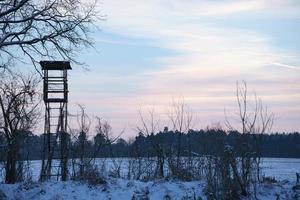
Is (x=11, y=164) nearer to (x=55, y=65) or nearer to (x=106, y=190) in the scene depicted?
(x=55, y=65)

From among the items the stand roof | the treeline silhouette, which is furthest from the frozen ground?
the stand roof

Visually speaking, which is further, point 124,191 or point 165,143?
point 165,143

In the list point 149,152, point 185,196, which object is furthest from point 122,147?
point 185,196

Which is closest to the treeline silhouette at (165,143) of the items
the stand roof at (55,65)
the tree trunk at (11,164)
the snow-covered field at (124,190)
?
the tree trunk at (11,164)

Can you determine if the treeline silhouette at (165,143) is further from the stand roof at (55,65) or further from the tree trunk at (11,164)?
the stand roof at (55,65)

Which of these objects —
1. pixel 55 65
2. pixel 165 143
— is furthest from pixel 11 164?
pixel 165 143

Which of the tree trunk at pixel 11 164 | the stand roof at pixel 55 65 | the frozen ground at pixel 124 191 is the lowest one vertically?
the frozen ground at pixel 124 191

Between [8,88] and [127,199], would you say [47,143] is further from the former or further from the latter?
[127,199]

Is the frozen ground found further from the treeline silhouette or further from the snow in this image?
the treeline silhouette

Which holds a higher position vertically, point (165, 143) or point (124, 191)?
point (165, 143)

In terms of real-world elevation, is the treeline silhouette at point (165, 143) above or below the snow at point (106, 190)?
above

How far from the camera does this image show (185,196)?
765 inches

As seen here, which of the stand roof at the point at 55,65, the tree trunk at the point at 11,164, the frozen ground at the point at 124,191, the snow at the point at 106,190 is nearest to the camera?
the frozen ground at the point at 124,191

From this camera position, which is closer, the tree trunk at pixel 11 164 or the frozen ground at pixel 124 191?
the frozen ground at pixel 124 191
